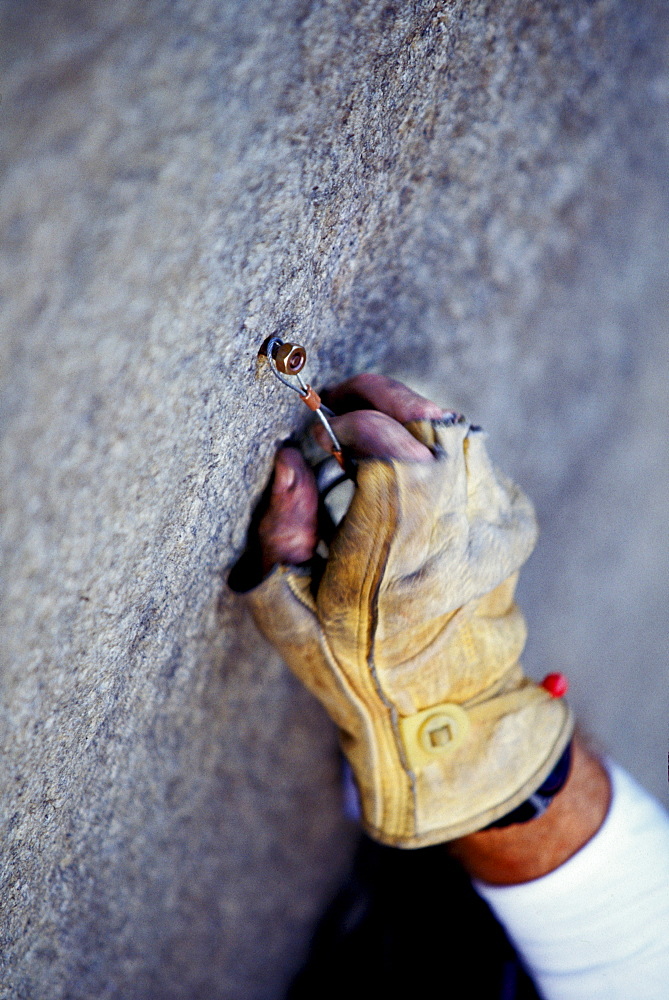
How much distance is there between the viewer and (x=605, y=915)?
839 mm

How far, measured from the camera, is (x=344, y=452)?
712 millimetres

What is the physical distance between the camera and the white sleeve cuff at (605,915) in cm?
82

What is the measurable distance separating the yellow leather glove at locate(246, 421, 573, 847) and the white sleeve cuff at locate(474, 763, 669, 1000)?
133mm

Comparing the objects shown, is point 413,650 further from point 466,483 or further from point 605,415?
point 605,415

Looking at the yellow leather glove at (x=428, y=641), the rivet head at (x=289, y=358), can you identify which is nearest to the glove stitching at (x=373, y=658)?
the yellow leather glove at (x=428, y=641)

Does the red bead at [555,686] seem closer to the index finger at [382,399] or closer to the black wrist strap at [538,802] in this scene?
the black wrist strap at [538,802]

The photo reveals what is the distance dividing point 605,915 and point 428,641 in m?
0.42

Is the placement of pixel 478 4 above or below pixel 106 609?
above

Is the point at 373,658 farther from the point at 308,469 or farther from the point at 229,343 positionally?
the point at 229,343

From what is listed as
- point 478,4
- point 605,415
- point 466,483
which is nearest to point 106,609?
point 466,483

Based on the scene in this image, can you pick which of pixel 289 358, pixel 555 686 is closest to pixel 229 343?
pixel 289 358

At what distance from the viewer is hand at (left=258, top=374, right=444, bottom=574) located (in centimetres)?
70

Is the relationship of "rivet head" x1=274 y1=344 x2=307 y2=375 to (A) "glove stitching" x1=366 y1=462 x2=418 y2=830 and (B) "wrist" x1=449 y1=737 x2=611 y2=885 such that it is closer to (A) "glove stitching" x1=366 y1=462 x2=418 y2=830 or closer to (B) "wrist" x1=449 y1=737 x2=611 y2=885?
(A) "glove stitching" x1=366 y1=462 x2=418 y2=830

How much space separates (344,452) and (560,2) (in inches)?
27.7
